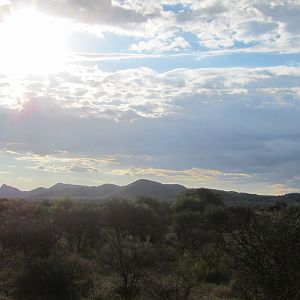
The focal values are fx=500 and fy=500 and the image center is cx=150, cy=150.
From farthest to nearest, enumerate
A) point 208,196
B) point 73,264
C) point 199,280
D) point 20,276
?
point 208,196 → point 199,280 → point 73,264 → point 20,276

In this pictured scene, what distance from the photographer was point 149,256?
1734 cm

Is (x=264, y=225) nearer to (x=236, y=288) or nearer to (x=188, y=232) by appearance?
(x=236, y=288)

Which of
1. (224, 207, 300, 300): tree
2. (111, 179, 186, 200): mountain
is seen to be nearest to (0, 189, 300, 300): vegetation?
(224, 207, 300, 300): tree

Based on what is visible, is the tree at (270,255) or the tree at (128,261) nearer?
the tree at (270,255)

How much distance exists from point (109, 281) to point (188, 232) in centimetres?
1386

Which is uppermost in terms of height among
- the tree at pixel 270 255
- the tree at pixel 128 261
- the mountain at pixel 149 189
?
the mountain at pixel 149 189

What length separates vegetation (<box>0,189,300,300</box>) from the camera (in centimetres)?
1002

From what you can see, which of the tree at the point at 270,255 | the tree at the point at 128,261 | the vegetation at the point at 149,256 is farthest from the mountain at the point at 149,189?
the tree at the point at 270,255

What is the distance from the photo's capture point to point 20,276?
17.0m

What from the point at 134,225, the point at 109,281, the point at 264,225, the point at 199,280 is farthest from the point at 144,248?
the point at 134,225

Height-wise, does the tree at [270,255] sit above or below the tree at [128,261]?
above

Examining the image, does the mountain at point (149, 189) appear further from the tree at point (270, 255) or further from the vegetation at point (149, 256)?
the tree at point (270, 255)

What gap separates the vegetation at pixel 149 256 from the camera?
32.9 ft

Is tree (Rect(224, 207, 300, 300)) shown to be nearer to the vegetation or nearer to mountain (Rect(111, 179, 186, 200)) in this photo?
the vegetation
